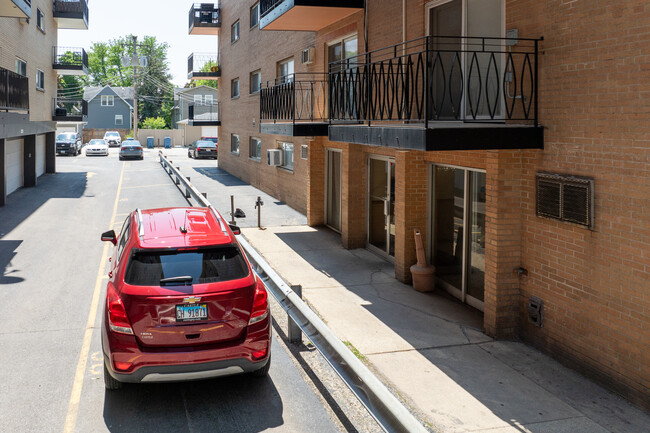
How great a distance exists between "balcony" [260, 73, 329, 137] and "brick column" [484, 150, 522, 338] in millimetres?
7542

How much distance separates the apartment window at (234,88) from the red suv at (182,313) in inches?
1038

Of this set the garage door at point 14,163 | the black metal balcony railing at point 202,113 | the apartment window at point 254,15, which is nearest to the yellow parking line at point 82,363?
the garage door at point 14,163

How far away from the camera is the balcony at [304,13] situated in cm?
1420

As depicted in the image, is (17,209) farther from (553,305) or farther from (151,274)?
(553,305)

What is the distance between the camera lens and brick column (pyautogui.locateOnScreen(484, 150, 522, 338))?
8.32 m

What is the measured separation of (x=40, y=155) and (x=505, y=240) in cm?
2905

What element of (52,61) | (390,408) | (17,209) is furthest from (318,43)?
(52,61)

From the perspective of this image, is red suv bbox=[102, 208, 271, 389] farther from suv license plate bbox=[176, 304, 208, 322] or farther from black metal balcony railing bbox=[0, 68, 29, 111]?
black metal balcony railing bbox=[0, 68, 29, 111]

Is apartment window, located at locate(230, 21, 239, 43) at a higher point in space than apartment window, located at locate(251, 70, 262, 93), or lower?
higher

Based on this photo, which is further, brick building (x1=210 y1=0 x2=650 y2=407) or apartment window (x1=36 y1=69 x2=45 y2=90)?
apartment window (x1=36 y1=69 x2=45 y2=90)

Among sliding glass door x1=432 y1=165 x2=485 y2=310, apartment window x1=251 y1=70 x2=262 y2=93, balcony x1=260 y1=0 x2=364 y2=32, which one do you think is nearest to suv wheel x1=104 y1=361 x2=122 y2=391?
sliding glass door x1=432 y1=165 x2=485 y2=310

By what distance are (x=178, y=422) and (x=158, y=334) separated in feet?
2.80

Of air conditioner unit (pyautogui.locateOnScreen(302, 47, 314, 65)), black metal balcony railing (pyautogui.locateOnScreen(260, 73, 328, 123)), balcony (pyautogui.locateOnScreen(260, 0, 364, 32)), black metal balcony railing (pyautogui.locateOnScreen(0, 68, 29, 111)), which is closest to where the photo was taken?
balcony (pyautogui.locateOnScreen(260, 0, 364, 32))

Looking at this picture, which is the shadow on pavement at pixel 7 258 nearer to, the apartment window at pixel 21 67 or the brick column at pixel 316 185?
the brick column at pixel 316 185
